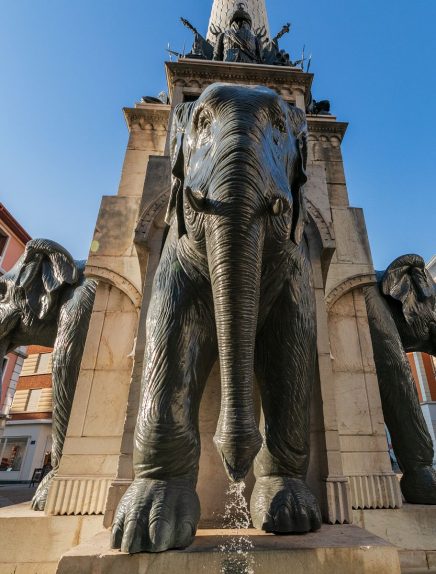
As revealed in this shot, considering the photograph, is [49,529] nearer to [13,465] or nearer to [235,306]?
[235,306]

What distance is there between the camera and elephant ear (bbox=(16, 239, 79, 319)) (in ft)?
14.6

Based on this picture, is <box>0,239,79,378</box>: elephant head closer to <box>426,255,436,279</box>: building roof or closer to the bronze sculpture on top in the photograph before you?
the bronze sculpture on top

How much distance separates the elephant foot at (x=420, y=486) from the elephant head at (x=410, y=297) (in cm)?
168

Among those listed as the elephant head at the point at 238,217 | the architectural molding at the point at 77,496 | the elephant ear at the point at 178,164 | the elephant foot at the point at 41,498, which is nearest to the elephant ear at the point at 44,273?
the elephant foot at the point at 41,498

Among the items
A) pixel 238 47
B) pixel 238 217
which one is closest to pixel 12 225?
pixel 238 47

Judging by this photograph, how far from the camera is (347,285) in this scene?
13.2ft

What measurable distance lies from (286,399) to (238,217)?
119 centimetres

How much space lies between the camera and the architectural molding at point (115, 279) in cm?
370

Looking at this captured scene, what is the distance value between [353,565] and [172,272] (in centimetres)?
173

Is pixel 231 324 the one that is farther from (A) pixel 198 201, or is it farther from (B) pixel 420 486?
(B) pixel 420 486

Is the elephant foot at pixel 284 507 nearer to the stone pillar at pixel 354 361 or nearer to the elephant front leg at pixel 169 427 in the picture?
the elephant front leg at pixel 169 427

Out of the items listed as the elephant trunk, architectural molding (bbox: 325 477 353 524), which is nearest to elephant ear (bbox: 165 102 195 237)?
the elephant trunk

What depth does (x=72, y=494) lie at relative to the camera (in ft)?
9.60

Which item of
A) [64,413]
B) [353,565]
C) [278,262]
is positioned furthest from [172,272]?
[64,413]
